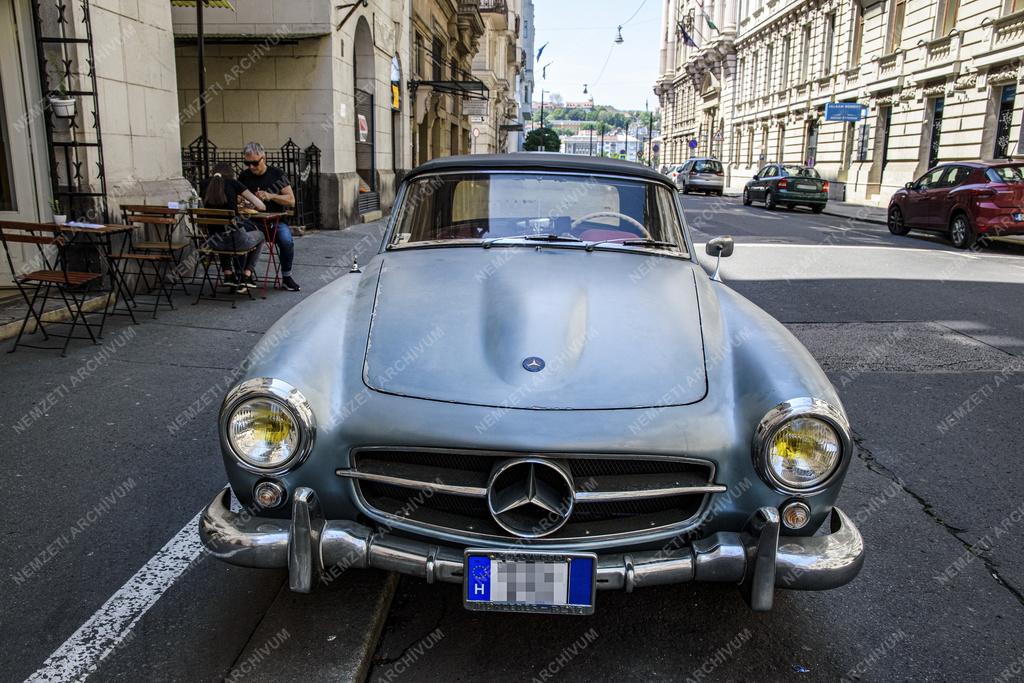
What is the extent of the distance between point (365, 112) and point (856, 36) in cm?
2389

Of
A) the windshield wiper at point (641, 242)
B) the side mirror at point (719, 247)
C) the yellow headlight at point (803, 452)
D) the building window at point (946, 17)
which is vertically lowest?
the yellow headlight at point (803, 452)

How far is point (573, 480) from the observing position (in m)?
2.46

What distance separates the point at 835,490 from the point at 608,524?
71cm

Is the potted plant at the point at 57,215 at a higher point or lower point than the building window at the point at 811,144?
lower

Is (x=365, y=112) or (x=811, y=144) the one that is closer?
(x=365, y=112)

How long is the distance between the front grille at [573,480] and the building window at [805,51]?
136 ft

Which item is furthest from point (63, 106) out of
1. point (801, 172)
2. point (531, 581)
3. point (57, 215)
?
point (801, 172)

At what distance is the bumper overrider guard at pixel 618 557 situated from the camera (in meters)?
2.38

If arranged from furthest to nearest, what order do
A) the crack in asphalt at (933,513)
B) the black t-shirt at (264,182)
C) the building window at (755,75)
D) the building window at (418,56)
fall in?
the building window at (755,75) → the building window at (418,56) → the black t-shirt at (264,182) → the crack in asphalt at (933,513)

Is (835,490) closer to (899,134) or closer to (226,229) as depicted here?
(226,229)

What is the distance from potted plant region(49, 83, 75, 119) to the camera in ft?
25.8

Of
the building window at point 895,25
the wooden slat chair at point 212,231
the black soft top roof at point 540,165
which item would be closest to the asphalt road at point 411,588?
the black soft top roof at point 540,165

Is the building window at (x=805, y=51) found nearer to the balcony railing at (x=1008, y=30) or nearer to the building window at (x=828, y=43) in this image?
the building window at (x=828, y=43)

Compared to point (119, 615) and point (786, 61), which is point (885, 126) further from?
point (119, 615)
